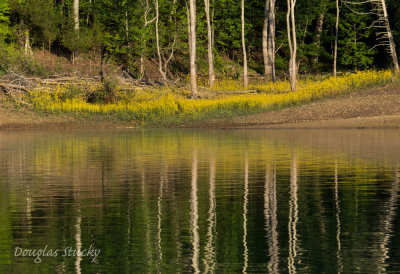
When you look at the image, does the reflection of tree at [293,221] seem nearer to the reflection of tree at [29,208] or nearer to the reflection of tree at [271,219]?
the reflection of tree at [271,219]

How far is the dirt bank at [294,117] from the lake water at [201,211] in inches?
565

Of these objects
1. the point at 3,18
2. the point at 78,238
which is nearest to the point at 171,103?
the point at 3,18

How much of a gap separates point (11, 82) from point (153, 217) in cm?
3556

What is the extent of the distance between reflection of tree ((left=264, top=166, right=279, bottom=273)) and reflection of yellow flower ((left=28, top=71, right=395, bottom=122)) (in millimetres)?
25119

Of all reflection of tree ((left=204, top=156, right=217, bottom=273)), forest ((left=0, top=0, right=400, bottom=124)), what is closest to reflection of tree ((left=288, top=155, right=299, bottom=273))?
reflection of tree ((left=204, top=156, right=217, bottom=273))

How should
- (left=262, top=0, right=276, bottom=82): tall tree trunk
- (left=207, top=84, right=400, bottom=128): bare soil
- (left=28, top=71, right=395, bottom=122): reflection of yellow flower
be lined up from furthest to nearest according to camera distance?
(left=262, top=0, right=276, bottom=82): tall tree trunk
(left=28, top=71, right=395, bottom=122): reflection of yellow flower
(left=207, top=84, right=400, bottom=128): bare soil

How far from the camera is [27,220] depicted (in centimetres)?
1300

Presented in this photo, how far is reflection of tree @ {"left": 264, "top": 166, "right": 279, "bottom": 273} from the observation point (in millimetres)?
9961

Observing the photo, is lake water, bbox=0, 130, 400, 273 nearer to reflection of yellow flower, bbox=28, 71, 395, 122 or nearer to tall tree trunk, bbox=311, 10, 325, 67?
reflection of yellow flower, bbox=28, 71, 395, 122

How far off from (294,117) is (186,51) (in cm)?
2629

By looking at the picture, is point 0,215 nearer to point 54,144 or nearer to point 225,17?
point 54,144

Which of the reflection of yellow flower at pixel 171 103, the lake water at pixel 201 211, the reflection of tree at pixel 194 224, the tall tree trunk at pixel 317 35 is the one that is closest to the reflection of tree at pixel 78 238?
the lake water at pixel 201 211

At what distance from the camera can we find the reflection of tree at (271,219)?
32.7 feet

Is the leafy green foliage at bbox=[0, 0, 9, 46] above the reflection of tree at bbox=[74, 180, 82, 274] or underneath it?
above
